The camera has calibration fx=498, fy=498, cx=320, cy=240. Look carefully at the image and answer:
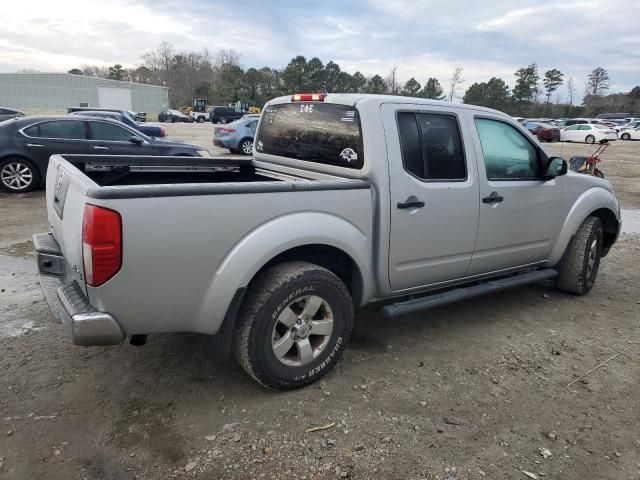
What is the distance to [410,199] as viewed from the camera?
11.4 ft

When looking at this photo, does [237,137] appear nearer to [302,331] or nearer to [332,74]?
[302,331]

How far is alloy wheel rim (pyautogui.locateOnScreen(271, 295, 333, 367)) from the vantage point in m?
3.06

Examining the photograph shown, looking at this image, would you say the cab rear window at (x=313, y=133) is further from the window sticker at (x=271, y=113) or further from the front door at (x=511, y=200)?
the front door at (x=511, y=200)

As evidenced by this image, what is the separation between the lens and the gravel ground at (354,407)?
102 inches

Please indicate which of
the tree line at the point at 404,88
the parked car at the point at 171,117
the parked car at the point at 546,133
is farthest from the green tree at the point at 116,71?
the parked car at the point at 546,133

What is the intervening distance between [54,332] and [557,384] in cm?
376

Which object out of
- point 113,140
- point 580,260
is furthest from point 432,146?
point 113,140

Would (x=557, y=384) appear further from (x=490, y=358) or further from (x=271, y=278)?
(x=271, y=278)

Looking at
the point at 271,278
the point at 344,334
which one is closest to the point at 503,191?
the point at 344,334

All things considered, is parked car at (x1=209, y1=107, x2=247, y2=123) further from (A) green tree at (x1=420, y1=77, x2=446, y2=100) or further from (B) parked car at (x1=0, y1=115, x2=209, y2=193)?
(B) parked car at (x1=0, y1=115, x2=209, y2=193)

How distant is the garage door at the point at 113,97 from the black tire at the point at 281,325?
3194 inches

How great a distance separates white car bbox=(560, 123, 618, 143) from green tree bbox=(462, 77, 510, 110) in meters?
37.2

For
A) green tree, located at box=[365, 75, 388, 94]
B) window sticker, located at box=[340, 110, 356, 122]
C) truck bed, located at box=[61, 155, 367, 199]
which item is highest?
green tree, located at box=[365, 75, 388, 94]

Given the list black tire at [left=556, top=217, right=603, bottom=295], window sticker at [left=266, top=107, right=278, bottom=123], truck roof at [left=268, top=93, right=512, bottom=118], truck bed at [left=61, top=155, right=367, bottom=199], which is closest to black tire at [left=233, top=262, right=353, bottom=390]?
truck bed at [left=61, top=155, right=367, bottom=199]
